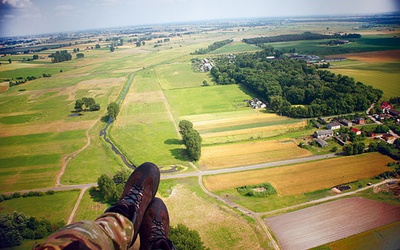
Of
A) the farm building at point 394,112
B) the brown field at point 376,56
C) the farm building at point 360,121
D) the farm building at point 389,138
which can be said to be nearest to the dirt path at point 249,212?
the farm building at point 389,138

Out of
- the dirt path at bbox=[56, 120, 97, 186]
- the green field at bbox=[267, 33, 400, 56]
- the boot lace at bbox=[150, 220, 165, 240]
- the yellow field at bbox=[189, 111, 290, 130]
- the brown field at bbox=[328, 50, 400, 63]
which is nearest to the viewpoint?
the boot lace at bbox=[150, 220, 165, 240]

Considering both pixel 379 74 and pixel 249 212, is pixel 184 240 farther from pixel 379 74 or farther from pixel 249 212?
pixel 379 74

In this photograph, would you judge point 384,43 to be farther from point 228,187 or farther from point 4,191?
point 4,191

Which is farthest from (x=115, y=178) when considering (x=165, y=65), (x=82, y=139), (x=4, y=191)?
(x=165, y=65)

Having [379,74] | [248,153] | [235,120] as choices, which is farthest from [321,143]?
[379,74]

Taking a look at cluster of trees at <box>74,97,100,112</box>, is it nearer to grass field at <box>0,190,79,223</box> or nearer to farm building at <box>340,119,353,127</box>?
grass field at <box>0,190,79,223</box>

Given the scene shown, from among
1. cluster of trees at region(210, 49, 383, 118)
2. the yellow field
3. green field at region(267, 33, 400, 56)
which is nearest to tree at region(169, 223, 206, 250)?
the yellow field
